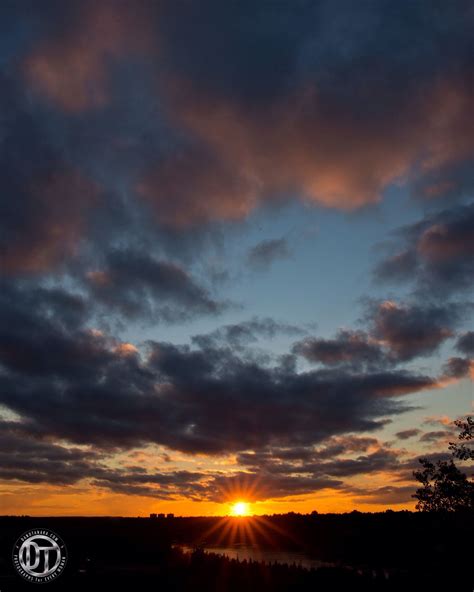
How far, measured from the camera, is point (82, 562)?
84250 mm

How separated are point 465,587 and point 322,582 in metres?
20.6

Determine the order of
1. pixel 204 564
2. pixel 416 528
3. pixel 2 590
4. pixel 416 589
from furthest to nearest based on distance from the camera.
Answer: pixel 416 528, pixel 204 564, pixel 416 589, pixel 2 590

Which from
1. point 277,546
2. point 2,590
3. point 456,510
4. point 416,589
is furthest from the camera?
point 277,546

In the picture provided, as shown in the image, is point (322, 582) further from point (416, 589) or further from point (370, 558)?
point (370, 558)

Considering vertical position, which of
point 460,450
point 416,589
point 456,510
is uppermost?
point 460,450

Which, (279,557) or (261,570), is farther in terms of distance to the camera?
(279,557)

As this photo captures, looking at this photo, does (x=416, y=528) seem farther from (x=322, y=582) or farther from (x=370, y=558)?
(x=322, y=582)

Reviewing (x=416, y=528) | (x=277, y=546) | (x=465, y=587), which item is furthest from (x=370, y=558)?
(x=465, y=587)

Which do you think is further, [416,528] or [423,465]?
[416,528]

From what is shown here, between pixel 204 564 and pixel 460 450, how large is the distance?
38.4 meters

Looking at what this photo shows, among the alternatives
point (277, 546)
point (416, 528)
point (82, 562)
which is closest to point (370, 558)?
point (416, 528)

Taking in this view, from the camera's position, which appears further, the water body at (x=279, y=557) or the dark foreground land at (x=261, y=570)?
the water body at (x=279, y=557)

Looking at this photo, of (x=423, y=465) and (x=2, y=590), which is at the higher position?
(x=423, y=465)

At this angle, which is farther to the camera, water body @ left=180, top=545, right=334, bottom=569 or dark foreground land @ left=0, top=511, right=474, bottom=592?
water body @ left=180, top=545, right=334, bottom=569
